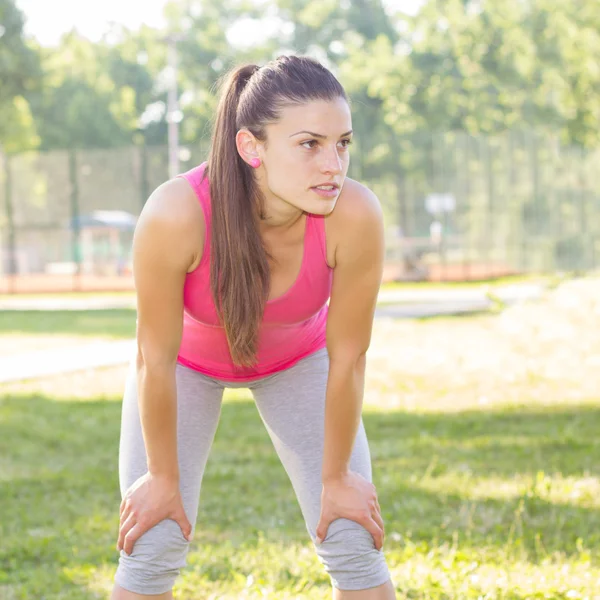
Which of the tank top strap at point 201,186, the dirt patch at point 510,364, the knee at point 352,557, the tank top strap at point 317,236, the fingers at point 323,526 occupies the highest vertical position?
the tank top strap at point 201,186

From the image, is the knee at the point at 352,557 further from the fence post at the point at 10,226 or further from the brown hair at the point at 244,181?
the fence post at the point at 10,226

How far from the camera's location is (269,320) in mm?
2912

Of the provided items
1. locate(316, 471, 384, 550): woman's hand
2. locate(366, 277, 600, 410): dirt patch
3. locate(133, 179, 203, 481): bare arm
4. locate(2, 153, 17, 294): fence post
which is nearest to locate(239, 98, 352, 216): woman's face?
locate(133, 179, 203, 481): bare arm

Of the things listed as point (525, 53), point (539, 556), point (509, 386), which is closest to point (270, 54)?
point (525, 53)

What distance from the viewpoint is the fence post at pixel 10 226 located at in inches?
1009

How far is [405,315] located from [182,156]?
13645 millimetres

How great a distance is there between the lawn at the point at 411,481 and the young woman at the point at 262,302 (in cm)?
111

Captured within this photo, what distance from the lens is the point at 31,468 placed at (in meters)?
6.36

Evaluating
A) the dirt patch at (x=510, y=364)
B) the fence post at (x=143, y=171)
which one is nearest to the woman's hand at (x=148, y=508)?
the dirt patch at (x=510, y=364)

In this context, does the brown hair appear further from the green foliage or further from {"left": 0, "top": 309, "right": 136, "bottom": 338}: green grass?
the green foliage

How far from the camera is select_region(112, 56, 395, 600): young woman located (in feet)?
8.47

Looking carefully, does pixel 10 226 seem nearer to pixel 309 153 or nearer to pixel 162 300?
pixel 162 300

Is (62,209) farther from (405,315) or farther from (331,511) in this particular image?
(331,511)

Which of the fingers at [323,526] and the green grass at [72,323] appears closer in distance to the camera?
the fingers at [323,526]
